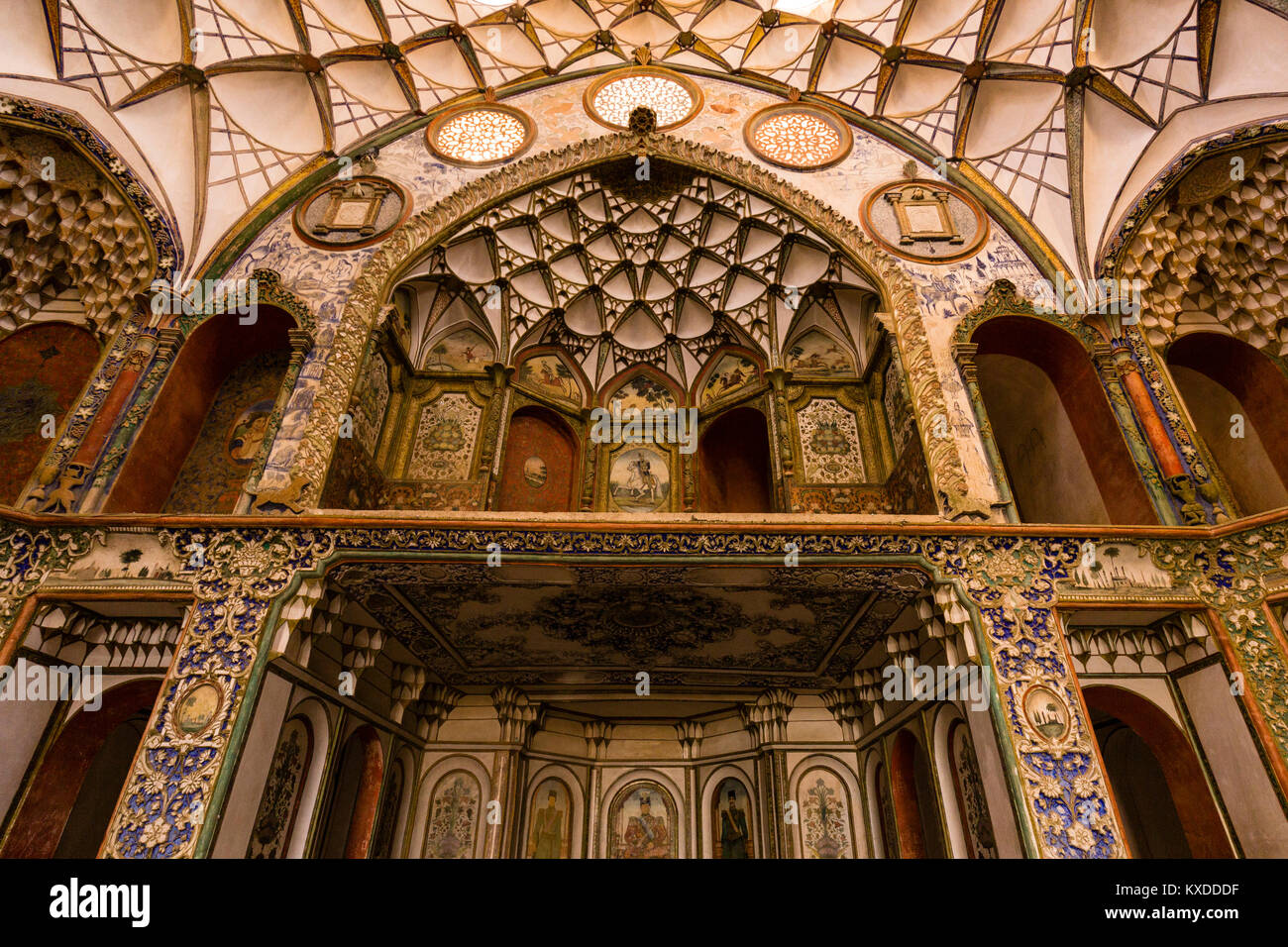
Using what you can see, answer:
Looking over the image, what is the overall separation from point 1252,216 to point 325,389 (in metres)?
11.9

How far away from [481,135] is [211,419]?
6408 mm

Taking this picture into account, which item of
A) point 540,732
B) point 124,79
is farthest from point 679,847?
point 124,79

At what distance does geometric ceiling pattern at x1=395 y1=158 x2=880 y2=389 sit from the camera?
11672 mm

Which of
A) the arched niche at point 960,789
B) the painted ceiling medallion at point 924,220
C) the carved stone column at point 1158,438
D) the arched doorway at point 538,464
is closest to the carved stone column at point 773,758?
the arched niche at point 960,789

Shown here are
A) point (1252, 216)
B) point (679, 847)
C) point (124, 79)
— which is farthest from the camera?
point (679, 847)

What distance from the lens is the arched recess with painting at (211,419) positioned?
8742 mm

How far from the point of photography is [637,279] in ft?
42.0

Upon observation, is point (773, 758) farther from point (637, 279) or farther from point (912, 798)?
point (637, 279)

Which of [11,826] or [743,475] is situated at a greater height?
[743,475]

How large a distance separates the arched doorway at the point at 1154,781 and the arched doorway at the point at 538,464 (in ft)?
26.0

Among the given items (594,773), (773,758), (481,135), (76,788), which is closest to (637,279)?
(481,135)

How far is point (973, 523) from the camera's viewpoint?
7.56 meters

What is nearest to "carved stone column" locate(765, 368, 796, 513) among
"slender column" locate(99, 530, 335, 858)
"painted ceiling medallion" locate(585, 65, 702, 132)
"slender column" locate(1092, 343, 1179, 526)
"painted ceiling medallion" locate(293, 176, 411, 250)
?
"slender column" locate(1092, 343, 1179, 526)

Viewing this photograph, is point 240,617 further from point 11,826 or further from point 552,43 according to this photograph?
point 552,43
